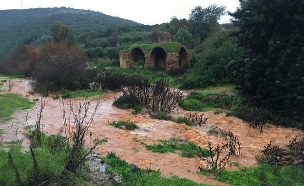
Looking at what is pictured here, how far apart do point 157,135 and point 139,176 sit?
4.32 metres

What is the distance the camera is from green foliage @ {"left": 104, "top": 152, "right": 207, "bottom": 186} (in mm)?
6633

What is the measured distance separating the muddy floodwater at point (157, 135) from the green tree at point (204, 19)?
1084 inches

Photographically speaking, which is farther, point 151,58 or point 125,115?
point 151,58

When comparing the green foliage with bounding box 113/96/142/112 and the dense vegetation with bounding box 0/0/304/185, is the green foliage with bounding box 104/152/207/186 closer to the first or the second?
the dense vegetation with bounding box 0/0/304/185

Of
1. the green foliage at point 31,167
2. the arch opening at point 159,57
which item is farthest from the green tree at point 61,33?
the green foliage at point 31,167

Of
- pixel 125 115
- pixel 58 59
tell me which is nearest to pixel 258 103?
Result: pixel 125 115

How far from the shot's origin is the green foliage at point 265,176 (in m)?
7.50

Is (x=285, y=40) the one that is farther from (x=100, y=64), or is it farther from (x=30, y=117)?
(x=100, y=64)

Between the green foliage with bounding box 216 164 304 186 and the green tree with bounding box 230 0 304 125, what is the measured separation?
4.58 metres

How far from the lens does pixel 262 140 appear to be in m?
11.4

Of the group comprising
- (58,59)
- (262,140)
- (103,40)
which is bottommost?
(262,140)

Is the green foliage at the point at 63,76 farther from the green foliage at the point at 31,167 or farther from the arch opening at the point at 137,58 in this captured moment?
the green foliage at the point at 31,167

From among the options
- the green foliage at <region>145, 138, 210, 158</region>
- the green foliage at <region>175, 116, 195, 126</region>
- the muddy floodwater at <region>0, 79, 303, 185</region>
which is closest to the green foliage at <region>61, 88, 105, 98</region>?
the muddy floodwater at <region>0, 79, 303, 185</region>

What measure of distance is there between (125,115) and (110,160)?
6.54 m
